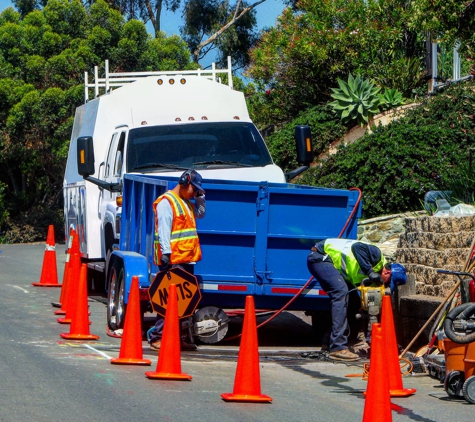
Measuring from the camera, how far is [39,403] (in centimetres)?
699

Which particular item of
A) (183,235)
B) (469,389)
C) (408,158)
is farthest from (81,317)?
(408,158)

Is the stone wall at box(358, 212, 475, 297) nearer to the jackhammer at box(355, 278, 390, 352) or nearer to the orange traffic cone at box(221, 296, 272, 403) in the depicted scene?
the jackhammer at box(355, 278, 390, 352)

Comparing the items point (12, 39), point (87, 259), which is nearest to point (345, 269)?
point (87, 259)

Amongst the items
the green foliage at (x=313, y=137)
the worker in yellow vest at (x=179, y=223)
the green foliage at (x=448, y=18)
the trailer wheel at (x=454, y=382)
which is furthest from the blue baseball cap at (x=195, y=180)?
the green foliage at (x=313, y=137)

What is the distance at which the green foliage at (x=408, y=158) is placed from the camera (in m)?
16.0

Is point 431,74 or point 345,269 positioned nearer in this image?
point 345,269

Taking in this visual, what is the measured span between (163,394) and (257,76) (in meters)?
18.0

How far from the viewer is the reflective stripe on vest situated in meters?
9.59

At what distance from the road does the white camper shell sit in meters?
2.42

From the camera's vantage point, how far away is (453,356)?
788 cm

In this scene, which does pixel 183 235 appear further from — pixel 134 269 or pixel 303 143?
pixel 303 143

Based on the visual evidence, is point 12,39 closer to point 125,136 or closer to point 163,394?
point 125,136

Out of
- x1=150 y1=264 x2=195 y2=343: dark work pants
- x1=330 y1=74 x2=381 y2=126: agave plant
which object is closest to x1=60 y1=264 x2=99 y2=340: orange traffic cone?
x1=150 y1=264 x2=195 y2=343: dark work pants

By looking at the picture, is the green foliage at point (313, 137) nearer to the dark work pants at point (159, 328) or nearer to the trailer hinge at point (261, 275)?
the trailer hinge at point (261, 275)
